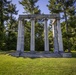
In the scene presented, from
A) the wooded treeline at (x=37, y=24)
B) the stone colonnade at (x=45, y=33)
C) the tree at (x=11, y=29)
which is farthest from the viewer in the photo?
the tree at (x=11, y=29)

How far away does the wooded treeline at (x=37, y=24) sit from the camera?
130 ft

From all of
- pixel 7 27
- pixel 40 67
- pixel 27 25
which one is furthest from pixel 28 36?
pixel 40 67

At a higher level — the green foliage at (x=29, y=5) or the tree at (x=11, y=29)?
the green foliage at (x=29, y=5)

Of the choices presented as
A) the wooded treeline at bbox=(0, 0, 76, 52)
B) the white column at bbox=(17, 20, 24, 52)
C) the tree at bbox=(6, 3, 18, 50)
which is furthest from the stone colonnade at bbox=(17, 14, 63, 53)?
the tree at bbox=(6, 3, 18, 50)

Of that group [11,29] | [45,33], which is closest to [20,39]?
[45,33]

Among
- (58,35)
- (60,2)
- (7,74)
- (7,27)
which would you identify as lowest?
(7,74)

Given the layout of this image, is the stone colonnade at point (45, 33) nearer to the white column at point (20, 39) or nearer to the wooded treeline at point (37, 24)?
the white column at point (20, 39)

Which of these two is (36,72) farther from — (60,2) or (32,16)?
(60,2)

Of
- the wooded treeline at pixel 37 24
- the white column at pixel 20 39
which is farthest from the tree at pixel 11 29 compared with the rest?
the white column at pixel 20 39

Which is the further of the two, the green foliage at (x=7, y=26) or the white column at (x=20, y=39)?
the green foliage at (x=7, y=26)

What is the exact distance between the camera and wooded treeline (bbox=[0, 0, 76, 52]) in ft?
130

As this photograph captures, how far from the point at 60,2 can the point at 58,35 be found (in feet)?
46.2

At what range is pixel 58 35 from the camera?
29.3 meters

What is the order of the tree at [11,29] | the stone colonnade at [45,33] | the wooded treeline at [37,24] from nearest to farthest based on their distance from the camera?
the stone colonnade at [45,33] → the wooded treeline at [37,24] → the tree at [11,29]
